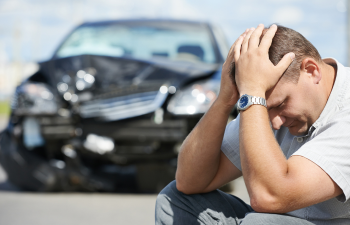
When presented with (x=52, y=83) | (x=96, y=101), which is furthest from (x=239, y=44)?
(x=52, y=83)

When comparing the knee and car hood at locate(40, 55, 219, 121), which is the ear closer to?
the knee

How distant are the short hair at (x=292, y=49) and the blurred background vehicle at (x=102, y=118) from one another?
1.92 m

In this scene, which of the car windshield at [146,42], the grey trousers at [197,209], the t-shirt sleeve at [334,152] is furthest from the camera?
the car windshield at [146,42]

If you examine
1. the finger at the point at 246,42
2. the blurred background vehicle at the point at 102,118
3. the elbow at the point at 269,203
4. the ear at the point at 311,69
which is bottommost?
the blurred background vehicle at the point at 102,118

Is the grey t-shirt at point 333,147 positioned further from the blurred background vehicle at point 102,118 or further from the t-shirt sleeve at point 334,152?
the blurred background vehicle at point 102,118

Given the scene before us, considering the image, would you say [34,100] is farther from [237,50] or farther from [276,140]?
[276,140]

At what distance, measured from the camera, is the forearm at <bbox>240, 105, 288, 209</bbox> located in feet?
5.51

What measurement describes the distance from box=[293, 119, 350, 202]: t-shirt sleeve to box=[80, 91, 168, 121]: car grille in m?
2.31

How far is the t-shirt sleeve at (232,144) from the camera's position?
2145 millimetres

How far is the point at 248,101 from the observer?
72.2 inches

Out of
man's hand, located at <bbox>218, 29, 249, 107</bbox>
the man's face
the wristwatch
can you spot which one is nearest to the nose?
the man's face

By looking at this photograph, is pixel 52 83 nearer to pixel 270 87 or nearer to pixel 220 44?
pixel 220 44

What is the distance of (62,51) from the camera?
192 inches

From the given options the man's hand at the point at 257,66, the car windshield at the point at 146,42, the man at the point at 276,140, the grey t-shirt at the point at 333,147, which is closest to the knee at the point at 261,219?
the man at the point at 276,140
